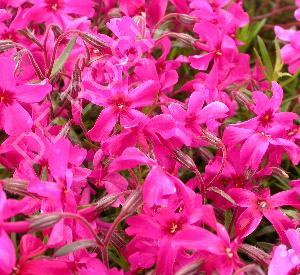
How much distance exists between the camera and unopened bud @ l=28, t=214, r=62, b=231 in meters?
0.88

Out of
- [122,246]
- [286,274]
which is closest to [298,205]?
[286,274]

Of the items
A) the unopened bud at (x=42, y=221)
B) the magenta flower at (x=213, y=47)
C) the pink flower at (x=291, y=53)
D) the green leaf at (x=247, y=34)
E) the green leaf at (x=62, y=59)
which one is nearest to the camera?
the unopened bud at (x=42, y=221)

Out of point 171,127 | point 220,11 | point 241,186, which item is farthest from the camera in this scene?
point 220,11

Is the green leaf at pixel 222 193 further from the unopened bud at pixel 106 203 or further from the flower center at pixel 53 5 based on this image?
the flower center at pixel 53 5

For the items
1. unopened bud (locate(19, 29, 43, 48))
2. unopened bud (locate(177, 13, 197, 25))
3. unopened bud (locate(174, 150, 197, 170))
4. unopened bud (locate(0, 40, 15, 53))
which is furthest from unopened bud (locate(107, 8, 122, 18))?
unopened bud (locate(174, 150, 197, 170))

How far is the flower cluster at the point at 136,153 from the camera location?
3.10 ft

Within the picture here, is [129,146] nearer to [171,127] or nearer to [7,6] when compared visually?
[171,127]

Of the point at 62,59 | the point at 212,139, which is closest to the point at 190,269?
the point at 212,139

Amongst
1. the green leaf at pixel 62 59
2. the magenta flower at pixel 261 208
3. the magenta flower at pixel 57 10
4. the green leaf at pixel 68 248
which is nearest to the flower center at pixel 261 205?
the magenta flower at pixel 261 208

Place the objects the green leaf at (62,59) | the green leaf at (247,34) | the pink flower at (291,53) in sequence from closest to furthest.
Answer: the green leaf at (62,59) < the pink flower at (291,53) < the green leaf at (247,34)

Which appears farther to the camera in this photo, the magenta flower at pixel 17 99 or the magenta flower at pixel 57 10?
the magenta flower at pixel 57 10

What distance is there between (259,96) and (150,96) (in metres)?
0.22

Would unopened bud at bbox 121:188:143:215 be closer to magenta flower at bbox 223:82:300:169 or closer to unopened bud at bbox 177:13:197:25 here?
magenta flower at bbox 223:82:300:169

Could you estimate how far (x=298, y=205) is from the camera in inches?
44.2
